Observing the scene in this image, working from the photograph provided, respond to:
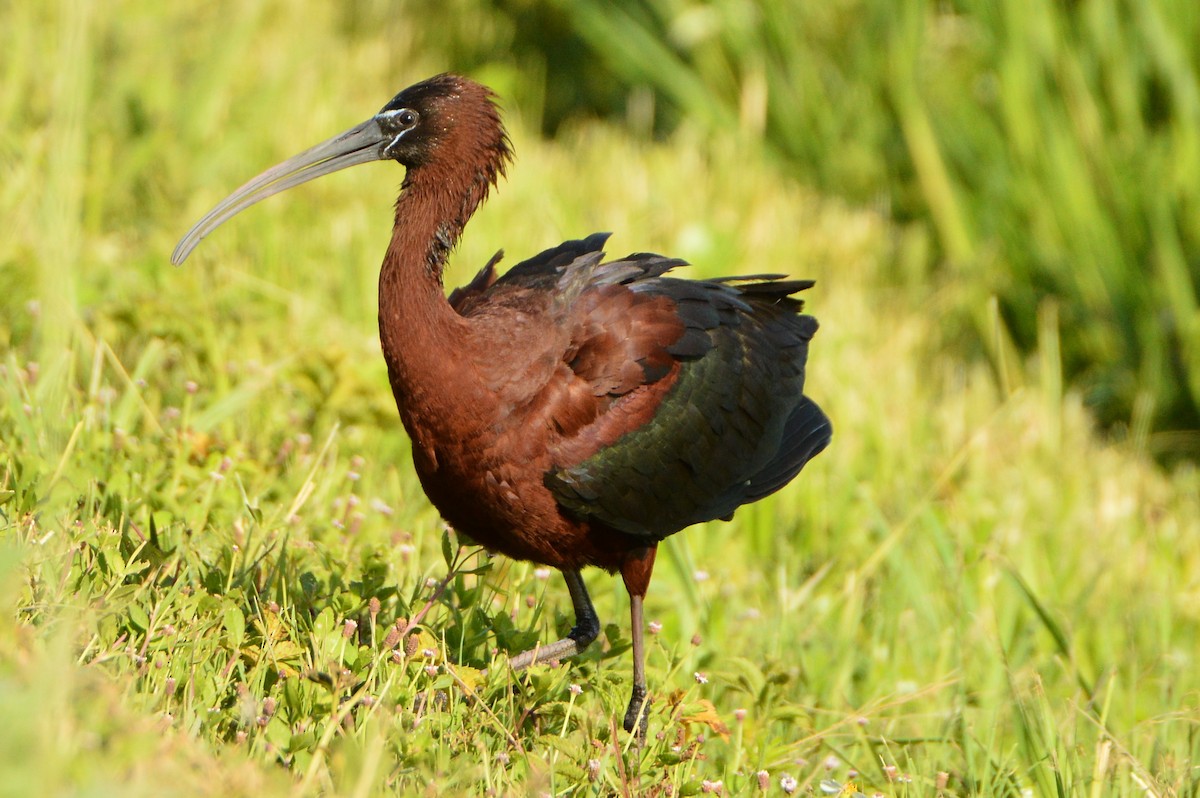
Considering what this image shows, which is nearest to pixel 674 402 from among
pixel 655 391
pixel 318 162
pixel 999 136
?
pixel 655 391

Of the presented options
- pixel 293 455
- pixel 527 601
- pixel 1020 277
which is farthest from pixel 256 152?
pixel 1020 277

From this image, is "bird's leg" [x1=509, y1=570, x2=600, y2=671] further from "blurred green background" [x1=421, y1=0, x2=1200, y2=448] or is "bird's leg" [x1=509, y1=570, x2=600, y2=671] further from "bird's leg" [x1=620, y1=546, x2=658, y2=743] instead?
"blurred green background" [x1=421, y1=0, x2=1200, y2=448]

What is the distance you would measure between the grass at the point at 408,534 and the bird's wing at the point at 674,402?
15.6 inches

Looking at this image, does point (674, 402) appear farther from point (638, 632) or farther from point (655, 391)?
point (638, 632)

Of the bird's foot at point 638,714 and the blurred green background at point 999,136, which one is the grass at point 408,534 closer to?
the bird's foot at point 638,714

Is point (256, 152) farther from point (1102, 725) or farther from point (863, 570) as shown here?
point (1102, 725)

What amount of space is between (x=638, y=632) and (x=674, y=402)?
65 cm

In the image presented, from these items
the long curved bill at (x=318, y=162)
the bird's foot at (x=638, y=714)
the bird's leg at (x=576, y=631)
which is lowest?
the bird's foot at (x=638, y=714)

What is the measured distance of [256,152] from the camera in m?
6.71

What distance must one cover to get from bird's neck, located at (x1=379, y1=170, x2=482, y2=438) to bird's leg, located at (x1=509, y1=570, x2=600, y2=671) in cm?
67

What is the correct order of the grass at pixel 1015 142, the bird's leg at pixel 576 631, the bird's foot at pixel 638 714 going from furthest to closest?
the grass at pixel 1015 142 → the bird's leg at pixel 576 631 → the bird's foot at pixel 638 714

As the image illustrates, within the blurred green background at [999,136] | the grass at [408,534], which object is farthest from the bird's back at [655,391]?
the blurred green background at [999,136]

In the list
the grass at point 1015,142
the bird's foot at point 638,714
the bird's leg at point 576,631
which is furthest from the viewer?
the grass at point 1015,142

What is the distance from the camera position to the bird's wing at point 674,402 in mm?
3697
